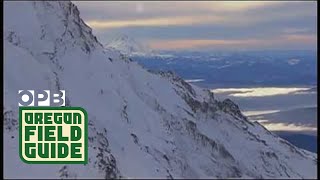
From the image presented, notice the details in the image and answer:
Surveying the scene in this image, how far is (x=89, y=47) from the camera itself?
14750 cm

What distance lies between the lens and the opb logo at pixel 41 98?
349 ft

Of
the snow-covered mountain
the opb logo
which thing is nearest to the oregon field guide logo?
the snow-covered mountain

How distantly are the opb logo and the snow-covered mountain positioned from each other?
1632 mm

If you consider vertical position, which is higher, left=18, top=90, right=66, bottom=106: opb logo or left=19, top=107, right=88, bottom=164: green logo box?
left=18, top=90, right=66, bottom=106: opb logo

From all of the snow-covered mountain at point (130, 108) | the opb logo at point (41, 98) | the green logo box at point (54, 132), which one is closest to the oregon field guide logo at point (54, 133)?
the green logo box at point (54, 132)

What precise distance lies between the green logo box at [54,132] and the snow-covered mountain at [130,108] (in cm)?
3173

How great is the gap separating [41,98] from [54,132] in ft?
179

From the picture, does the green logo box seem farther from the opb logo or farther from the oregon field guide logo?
the opb logo

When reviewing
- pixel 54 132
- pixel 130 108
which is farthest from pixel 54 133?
pixel 130 108

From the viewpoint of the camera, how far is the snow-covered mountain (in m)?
117

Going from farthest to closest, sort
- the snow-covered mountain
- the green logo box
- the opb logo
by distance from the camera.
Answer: the snow-covered mountain < the opb logo < the green logo box

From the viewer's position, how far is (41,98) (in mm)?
112688

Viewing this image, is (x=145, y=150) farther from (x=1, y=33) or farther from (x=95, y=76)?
(x=1, y=33)

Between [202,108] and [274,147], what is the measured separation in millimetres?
20187
